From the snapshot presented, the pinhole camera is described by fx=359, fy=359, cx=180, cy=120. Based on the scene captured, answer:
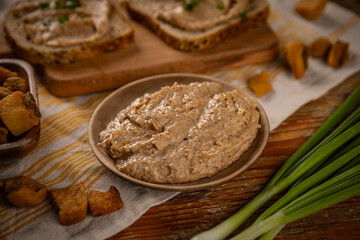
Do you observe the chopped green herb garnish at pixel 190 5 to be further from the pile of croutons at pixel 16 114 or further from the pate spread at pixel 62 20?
the pile of croutons at pixel 16 114

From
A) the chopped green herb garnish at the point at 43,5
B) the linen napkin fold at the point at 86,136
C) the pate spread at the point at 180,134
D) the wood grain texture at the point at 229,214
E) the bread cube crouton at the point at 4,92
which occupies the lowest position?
the wood grain texture at the point at 229,214

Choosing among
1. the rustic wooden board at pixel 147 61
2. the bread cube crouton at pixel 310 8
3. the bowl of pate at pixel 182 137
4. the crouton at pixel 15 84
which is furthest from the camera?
the bread cube crouton at pixel 310 8

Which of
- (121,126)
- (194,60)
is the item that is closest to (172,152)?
(121,126)

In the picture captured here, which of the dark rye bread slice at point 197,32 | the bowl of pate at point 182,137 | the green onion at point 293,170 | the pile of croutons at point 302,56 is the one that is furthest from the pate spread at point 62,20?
the green onion at point 293,170

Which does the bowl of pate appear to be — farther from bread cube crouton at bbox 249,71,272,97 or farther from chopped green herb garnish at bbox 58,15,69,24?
chopped green herb garnish at bbox 58,15,69,24

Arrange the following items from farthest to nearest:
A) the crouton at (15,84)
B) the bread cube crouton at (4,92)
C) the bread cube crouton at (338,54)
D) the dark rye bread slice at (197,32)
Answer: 1. the bread cube crouton at (338,54)
2. the dark rye bread slice at (197,32)
3. the crouton at (15,84)
4. the bread cube crouton at (4,92)

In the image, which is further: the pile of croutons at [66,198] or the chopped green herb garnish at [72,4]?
the chopped green herb garnish at [72,4]

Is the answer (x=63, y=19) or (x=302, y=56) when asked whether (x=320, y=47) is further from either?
(x=63, y=19)
